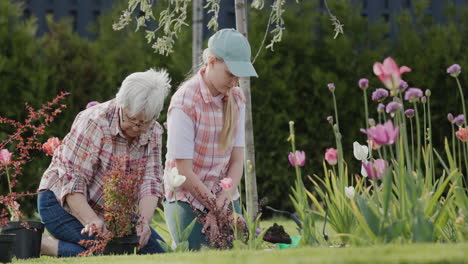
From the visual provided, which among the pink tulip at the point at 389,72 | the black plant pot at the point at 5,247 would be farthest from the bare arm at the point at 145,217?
the pink tulip at the point at 389,72

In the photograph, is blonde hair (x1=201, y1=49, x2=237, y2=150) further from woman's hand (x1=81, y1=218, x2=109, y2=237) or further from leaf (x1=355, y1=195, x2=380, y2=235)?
leaf (x1=355, y1=195, x2=380, y2=235)

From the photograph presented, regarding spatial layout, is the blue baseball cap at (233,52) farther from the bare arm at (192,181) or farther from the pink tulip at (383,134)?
the pink tulip at (383,134)

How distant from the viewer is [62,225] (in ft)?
14.3

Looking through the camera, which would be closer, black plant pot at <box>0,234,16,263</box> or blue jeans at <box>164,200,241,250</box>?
black plant pot at <box>0,234,16,263</box>

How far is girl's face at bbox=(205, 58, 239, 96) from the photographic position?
158 inches

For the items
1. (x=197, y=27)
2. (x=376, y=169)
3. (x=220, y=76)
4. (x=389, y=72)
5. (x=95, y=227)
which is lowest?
(x=95, y=227)

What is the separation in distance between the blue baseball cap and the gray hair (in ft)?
1.25

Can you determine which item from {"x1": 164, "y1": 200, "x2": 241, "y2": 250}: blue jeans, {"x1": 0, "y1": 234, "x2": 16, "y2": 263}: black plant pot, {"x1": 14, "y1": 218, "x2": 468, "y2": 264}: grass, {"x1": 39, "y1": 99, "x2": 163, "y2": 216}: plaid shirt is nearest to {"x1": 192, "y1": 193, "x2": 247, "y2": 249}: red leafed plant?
{"x1": 164, "y1": 200, "x2": 241, "y2": 250}: blue jeans

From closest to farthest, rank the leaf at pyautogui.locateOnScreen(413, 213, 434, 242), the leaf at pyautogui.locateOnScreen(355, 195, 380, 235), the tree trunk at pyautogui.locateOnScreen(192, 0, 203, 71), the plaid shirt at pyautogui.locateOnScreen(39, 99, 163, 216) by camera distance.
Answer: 1. the leaf at pyautogui.locateOnScreen(413, 213, 434, 242)
2. the leaf at pyautogui.locateOnScreen(355, 195, 380, 235)
3. the plaid shirt at pyautogui.locateOnScreen(39, 99, 163, 216)
4. the tree trunk at pyautogui.locateOnScreen(192, 0, 203, 71)

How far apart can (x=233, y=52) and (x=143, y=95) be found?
57cm

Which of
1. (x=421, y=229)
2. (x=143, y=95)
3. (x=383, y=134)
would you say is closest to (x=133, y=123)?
(x=143, y=95)

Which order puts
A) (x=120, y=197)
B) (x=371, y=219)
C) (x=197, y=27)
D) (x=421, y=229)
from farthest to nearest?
(x=197, y=27), (x=120, y=197), (x=371, y=219), (x=421, y=229)

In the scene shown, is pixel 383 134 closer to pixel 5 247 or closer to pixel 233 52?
pixel 233 52

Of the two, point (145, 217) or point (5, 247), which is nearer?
point (5, 247)
